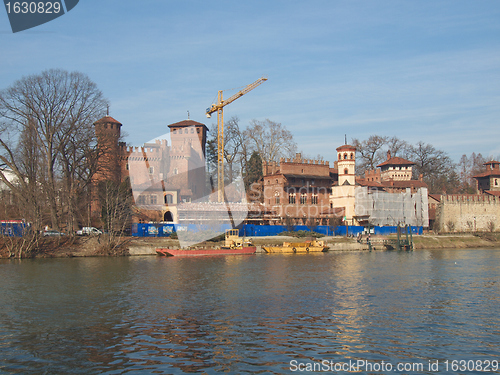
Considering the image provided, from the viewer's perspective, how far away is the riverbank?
145ft

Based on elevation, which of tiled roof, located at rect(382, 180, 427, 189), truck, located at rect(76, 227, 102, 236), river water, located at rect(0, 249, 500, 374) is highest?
tiled roof, located at rect(382, 180, 427, 189)

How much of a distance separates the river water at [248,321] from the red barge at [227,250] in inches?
541

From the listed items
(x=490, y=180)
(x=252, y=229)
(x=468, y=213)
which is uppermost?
(x=490, y=180)

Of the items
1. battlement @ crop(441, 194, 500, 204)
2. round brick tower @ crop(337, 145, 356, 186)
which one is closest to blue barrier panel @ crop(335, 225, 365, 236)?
round brick tower @ crop(337, 145, 356, 186)

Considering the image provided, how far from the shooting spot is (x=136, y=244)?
48.2 meters

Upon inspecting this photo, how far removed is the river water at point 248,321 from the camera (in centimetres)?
1323

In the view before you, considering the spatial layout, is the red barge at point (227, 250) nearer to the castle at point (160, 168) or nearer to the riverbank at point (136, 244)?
the riverbank at point (136, 244)

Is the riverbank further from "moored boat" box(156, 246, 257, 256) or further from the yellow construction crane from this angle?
the yellow construction crane

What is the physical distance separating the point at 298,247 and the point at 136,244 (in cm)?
1755

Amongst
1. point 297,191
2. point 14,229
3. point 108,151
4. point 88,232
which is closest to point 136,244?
point 88,232

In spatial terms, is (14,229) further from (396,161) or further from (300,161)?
(396,161)

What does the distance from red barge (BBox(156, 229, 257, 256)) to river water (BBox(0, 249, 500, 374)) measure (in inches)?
541

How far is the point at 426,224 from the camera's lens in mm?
74562

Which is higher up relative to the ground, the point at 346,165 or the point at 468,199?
the point at 346,165
